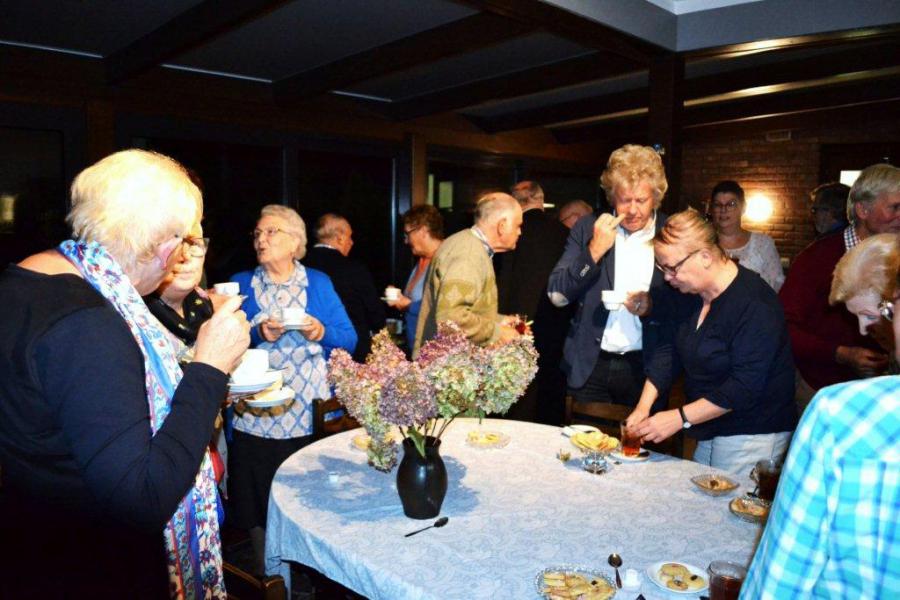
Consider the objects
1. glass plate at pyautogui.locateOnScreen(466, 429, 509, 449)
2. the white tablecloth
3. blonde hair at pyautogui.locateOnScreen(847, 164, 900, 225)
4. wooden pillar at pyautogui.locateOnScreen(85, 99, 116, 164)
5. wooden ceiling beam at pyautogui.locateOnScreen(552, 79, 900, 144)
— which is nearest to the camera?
the white tablecloth

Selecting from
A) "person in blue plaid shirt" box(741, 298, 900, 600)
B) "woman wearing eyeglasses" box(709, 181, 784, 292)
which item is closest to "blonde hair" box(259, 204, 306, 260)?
"person in blue plaid shirt" box(741, 298, 900, 600)

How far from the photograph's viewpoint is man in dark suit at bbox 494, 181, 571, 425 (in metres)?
3.90

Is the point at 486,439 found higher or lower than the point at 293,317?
lower

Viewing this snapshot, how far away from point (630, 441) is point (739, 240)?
277 centimetres

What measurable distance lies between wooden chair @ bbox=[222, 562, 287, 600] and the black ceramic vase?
→ 17.7 inches

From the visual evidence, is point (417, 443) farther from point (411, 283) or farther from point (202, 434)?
point (411, 283)

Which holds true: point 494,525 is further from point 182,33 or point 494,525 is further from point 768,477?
point 182,33

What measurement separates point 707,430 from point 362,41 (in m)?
3.18

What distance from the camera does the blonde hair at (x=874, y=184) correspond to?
2.47m

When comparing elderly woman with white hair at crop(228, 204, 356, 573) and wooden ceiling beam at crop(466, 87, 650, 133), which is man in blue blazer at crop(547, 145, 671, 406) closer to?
elderly woman with white hair at crop(228, 204, 356, 573)

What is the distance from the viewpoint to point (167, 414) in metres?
1.26

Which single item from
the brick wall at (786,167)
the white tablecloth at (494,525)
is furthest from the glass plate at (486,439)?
the brick wall at (786,167)

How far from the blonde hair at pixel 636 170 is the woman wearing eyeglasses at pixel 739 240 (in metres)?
1.71

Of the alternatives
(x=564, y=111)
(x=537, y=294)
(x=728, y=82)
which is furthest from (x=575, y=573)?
(x=564, y=111)
